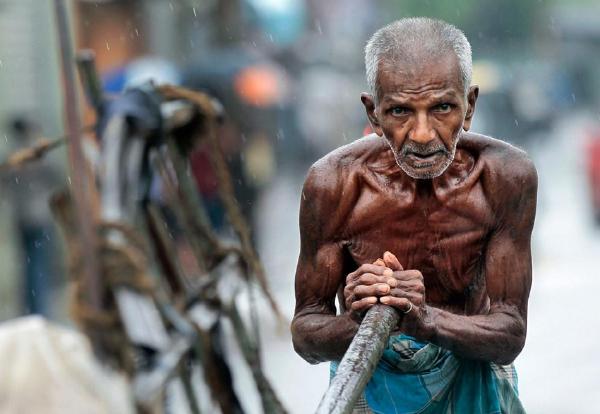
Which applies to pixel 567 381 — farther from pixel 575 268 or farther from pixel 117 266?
pixel 117 266

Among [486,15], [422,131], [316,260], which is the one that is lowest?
[486,15]

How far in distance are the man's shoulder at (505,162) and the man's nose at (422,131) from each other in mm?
269

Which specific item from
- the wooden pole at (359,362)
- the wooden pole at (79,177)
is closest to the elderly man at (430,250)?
the wooden pole at (359,362)

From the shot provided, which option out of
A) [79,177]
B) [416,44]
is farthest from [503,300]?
[79,177]

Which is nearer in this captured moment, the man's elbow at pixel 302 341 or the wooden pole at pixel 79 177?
the man's elbow at pixel 302 341

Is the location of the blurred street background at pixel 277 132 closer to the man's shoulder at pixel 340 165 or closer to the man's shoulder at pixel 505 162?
the man's shoulder at pixel 340 165

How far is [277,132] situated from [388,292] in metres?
19.1

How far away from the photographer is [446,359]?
9.72 feet

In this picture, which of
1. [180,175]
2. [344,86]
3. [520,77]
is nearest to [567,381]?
[180,175]

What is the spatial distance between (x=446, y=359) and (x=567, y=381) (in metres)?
5.99

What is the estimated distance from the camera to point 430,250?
2.98 m

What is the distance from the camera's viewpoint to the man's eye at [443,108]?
2703mm

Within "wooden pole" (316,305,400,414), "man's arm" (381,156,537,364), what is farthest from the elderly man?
"wooden pole" (316,305,400,414)

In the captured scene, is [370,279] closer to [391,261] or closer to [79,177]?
[391,261]
